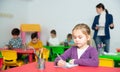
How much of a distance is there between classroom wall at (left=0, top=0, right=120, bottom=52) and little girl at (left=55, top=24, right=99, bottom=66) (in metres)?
4.76

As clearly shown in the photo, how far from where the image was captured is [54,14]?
8.21 metres

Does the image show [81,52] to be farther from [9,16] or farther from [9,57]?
[9,16]

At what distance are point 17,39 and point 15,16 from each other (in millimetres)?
1468

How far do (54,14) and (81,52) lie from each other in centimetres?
563

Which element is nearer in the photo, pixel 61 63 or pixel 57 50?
pixel 61 63

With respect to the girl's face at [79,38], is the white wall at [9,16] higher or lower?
higher

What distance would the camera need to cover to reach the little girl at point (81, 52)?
2500 millimetres

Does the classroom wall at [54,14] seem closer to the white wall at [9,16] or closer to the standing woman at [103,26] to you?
the white wall at [9,16]

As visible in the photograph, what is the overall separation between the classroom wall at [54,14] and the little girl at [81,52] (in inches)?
187

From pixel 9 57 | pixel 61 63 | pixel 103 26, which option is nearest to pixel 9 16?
pixel 9 57

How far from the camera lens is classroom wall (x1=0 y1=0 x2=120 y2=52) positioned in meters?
7.28

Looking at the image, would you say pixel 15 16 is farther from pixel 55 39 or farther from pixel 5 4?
pixel 55 39

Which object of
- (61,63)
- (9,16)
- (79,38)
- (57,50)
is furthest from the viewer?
(9,16)

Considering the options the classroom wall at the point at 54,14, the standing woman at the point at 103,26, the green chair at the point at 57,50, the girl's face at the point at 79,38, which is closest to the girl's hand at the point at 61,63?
the girl's face at the point at 79,38
